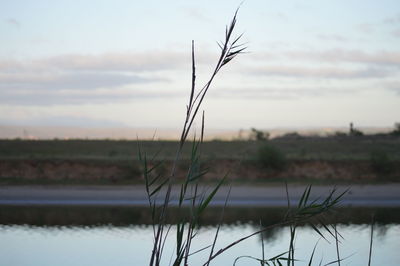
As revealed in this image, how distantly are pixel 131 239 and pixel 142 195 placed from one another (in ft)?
34.7

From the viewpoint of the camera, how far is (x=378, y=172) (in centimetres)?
3012

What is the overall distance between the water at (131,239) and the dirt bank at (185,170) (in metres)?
6.74

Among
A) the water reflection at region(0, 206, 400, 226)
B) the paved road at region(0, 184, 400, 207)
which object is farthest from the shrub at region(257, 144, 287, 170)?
the water reflection at region(0, 206, 400, 226)

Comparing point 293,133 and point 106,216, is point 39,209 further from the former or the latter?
point 293,133

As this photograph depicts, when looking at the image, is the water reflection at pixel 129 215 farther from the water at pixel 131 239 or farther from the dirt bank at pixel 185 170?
the dirt bank at pixel 185 170

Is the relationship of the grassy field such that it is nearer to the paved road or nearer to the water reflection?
the paved road

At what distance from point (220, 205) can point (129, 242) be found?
30.9ft

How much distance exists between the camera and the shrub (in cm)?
2939

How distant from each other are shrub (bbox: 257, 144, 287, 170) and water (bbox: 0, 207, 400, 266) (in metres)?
7.72

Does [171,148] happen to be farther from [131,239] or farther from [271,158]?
[131,239]

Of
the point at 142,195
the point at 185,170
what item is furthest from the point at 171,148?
the point at 142,195

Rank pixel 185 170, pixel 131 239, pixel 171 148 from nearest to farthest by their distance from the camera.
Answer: pixel 131 239
pixel 185 170
pixel 171 148

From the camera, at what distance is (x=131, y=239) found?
52.5 feet

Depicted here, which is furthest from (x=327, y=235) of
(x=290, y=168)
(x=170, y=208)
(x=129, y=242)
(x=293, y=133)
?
(x=293, y=133)
